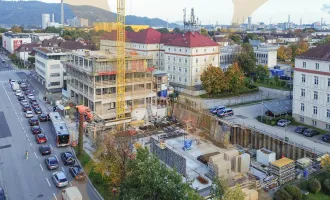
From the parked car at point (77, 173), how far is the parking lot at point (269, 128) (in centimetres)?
841

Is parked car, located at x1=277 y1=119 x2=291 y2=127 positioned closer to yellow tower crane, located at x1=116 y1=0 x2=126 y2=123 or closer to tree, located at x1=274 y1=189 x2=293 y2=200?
tree, located at x1=274 y1=189 x2=293 y2=200

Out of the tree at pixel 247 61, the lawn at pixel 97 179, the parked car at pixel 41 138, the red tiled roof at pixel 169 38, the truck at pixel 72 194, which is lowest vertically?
the lawn at pixel 97 179

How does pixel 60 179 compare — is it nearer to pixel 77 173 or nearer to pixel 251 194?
pixel 77 173

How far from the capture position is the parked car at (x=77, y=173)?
40.1 feet

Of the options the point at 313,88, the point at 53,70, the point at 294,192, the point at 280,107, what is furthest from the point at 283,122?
the point at 53,70

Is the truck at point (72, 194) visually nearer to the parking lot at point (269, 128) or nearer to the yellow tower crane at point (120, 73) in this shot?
the yellow tower crane at point (120, 73)

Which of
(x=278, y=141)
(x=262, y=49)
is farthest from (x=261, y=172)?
(x=262, y=49)

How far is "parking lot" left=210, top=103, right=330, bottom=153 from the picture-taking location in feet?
48.4

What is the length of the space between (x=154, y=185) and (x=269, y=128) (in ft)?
35.7

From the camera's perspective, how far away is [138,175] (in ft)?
25.2

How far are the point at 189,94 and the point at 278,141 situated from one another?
10.3 m

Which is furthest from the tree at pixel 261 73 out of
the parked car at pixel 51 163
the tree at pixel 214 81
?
the parked car at pixel 51 163

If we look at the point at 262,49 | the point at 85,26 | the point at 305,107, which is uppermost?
the point at 85,26

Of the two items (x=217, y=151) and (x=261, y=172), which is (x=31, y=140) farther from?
(x=261, y=172)
